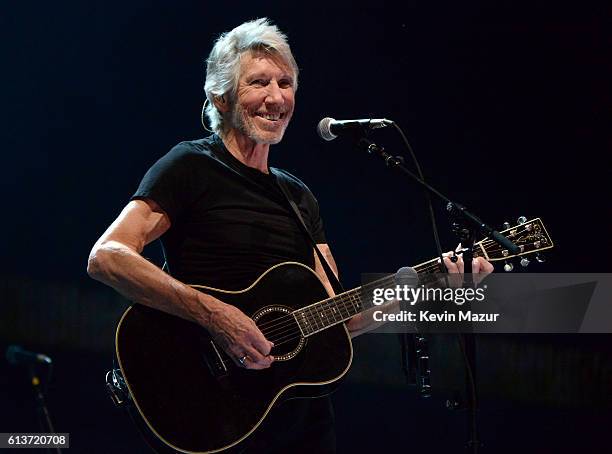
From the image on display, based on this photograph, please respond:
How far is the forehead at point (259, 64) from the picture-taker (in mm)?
2748

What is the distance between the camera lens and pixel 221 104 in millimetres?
2820

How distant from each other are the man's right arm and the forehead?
798mm

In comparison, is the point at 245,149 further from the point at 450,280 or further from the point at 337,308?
the point at 450,280

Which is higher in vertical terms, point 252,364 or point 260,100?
point 260,100

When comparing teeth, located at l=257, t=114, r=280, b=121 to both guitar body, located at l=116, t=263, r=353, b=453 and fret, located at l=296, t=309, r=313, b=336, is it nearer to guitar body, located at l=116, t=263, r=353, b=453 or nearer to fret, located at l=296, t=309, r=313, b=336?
guitar body, located at l=116, t=263, r=353, b=453

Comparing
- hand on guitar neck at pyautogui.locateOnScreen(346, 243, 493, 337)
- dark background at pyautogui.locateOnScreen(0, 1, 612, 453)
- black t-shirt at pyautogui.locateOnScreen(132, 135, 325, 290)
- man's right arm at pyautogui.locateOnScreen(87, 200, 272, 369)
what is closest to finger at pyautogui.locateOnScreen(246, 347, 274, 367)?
man's right arm at pyautogui.locateOnScreen(87, 200, 272, 369)

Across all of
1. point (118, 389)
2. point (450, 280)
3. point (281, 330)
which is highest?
point (450, 280)

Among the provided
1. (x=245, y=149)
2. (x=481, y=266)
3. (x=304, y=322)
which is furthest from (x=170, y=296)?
(x=481, y=266)

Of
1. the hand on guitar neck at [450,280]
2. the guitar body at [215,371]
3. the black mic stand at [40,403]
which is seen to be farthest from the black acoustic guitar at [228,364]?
the black mic stand at [40,403]

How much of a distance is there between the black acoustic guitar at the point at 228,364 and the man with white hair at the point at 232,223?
51 millimetres

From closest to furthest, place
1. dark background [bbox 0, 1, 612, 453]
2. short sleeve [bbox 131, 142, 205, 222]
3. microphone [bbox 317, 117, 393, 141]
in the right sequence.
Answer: short sleeve [bbox 131, 142, 205, 222] < microphone [bbox 317, 117, 393, 141] < dark background [bbox 0, 1, 612, 453]

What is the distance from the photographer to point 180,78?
13.5ft

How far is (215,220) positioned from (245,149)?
385 millimetres

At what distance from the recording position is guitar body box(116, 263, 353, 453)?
2.20 metres
